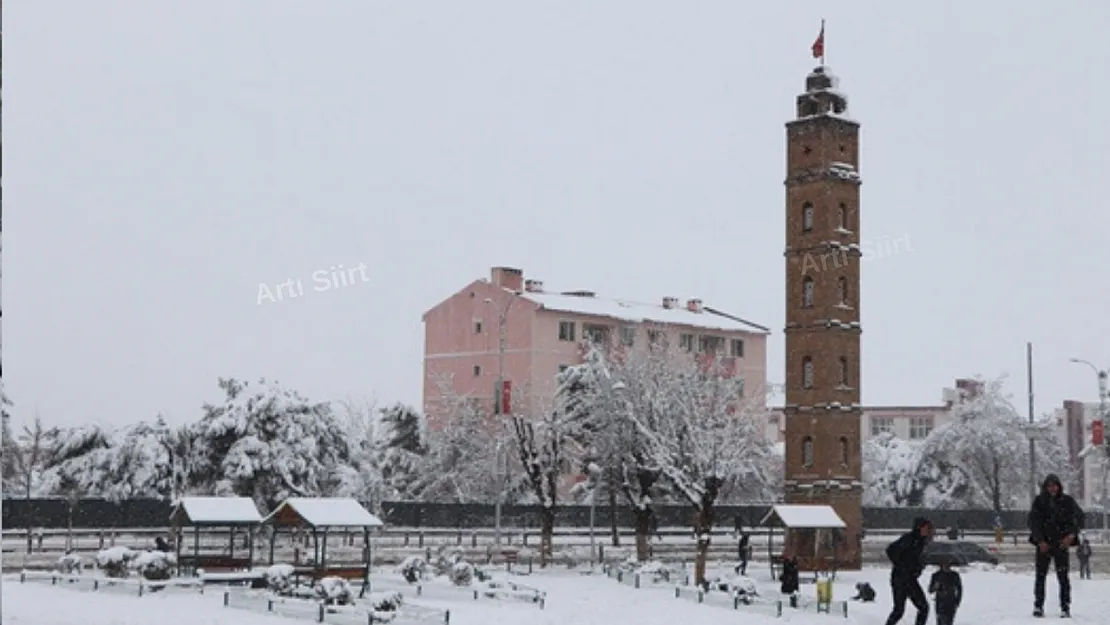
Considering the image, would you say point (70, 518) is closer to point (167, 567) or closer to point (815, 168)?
point (167, 567)

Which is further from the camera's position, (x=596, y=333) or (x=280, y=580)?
(x=596, y=333)

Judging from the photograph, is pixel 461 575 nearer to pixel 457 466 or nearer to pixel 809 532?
pixel 809 532

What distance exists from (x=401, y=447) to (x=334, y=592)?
4503 centimetres

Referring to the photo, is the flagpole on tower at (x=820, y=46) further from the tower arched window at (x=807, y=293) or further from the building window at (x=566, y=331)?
the building window at (x=566, y=331)

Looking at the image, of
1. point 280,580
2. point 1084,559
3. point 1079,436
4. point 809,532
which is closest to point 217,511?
point 280,580

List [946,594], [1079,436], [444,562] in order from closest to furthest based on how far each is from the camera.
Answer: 1. [946,594]
2. [444,562]
3. [1079,436]

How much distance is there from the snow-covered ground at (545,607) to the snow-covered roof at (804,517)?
18.2 ft

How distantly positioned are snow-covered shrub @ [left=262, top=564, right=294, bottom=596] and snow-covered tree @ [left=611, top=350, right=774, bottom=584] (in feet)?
37.6

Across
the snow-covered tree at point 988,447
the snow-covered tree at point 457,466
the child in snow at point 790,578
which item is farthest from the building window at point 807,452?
the snow-covered tree at point 988,447

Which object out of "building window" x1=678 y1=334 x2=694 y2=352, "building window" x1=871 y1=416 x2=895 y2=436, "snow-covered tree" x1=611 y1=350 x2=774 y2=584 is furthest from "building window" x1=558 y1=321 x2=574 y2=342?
"building window" x1=871 y1=416 x2=895 y2=436

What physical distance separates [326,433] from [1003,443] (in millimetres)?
43344

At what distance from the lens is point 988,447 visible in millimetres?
83125

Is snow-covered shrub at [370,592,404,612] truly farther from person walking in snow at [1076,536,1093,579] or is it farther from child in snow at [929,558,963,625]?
person walking in snow at [1076,536,1093,579]

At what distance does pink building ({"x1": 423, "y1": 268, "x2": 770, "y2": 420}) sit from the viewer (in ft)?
271
